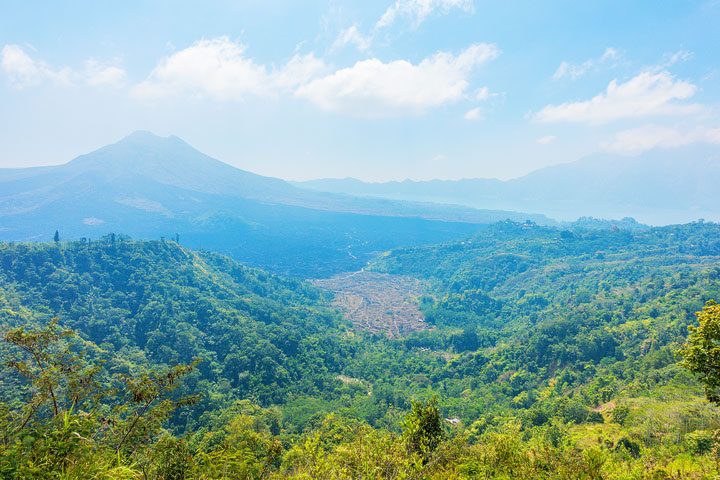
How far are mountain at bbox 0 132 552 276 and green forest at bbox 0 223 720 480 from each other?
146 ft

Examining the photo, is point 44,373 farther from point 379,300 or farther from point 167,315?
point 379,300

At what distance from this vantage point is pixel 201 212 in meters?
137

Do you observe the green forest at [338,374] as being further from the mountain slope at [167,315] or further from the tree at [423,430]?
the mountain slope at [167,315]

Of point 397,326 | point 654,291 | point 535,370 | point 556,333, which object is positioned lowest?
point 397,326

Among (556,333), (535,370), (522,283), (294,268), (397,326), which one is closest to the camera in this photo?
(535,370)

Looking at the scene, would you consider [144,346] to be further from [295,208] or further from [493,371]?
[295,208]

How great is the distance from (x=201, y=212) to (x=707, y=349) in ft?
483

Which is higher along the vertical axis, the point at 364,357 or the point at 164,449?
the point at 164,449

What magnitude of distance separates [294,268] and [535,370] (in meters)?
63.8

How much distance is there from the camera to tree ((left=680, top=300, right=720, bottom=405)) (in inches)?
211

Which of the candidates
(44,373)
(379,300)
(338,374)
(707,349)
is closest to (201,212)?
(379,300)

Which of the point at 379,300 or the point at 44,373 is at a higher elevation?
the point at 44,373

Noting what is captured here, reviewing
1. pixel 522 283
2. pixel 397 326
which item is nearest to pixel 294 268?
pixel 397 326

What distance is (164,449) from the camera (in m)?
6.77
